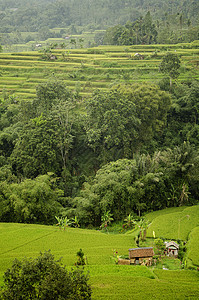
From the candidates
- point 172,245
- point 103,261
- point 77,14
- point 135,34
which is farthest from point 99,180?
point 77,14

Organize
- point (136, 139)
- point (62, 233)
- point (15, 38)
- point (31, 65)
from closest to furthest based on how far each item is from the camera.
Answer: point (62, 233)
point (136, 139)
point (31, 65)
point (15, 38)

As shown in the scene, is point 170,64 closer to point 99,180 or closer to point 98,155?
point 98,155

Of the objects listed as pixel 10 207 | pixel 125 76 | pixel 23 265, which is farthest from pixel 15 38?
pixel 23 265

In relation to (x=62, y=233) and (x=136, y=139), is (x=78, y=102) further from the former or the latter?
(x=62, y=233)

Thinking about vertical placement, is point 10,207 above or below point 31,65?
below

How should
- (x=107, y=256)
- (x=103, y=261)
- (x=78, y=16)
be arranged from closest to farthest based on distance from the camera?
(x=103, y=261), (x=107, y=256), (x=78, y=16)

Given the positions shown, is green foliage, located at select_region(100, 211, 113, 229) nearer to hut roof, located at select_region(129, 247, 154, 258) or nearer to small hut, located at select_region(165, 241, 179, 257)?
small hut, located at select_region(165, 241, 179, 257)
